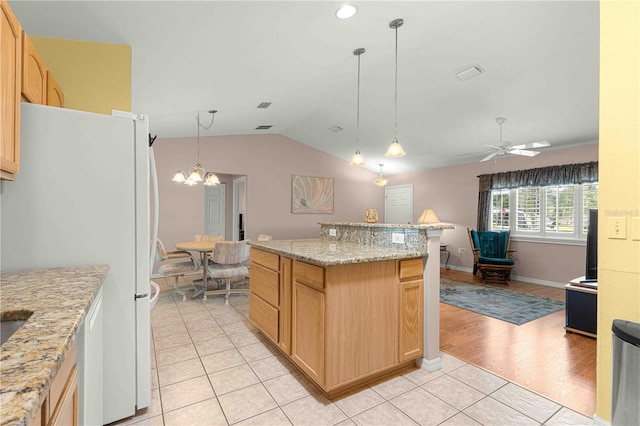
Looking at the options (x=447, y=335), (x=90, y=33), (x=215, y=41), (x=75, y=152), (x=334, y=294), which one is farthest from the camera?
(x=447, y=335)

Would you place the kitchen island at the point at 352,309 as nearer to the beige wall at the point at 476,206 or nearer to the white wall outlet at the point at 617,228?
the white wall outlet at the point at 617,228

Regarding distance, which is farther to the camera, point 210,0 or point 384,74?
point 384,74

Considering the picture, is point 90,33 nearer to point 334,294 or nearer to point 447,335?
point 334,294

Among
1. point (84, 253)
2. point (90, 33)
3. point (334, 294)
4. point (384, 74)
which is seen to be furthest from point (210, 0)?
point (384, 74)

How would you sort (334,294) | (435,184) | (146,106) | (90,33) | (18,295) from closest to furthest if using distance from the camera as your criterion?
(18,295)
(334,294)
(90,33)
(146,106)
(435,184)

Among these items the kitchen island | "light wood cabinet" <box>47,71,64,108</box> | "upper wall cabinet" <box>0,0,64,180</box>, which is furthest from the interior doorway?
"upper wall cabinet" <box>0,0,64,180</box>

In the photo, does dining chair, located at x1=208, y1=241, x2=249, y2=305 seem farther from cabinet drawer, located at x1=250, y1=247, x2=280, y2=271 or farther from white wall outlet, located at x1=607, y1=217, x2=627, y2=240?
white wall outlet, located at x1=607, y1=217, x2=627, y2=240

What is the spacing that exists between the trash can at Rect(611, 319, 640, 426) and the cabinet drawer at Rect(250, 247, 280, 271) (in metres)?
2.01

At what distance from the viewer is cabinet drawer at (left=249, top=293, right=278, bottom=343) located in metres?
2.47

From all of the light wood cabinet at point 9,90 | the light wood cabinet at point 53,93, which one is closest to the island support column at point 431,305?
the light wood cabinet at point 9,90

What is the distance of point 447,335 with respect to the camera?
297cm

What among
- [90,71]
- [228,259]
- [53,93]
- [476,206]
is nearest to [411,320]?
[228,259]

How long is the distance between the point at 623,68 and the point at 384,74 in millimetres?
2411

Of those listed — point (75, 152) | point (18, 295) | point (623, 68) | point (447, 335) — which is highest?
point (623, 68)
